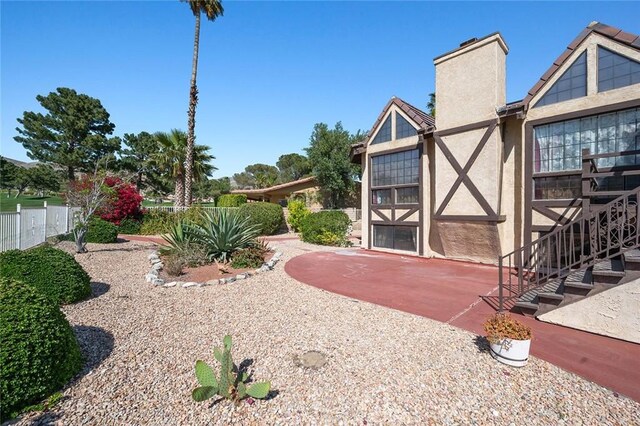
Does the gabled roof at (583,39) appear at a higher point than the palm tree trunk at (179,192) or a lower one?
higher

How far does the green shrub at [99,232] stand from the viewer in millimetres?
12766

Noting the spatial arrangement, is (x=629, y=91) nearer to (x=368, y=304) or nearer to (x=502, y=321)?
(x=502, y=321)

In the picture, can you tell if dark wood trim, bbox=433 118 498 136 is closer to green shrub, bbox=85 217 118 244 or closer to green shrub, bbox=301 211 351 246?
green shrub, bbox=301 211 351 246

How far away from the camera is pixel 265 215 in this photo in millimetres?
18141

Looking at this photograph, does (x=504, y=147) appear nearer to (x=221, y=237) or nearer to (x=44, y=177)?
(x=221, y=237)

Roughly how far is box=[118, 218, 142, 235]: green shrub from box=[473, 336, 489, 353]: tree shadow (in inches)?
766

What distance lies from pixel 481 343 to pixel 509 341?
75cm

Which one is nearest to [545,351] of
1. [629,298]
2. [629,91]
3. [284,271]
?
[629,298]

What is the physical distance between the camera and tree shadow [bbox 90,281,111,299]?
6285mm

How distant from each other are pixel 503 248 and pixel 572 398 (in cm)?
687

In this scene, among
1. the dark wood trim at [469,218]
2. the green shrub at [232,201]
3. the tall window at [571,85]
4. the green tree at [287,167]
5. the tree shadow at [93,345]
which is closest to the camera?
the tree shadow at [93,345]

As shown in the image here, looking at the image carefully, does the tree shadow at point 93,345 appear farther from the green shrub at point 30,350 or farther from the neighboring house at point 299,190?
the neighboring house at point 299,190

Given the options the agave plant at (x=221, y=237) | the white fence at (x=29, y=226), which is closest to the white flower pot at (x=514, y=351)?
the agave plant at (x=221, y=237)

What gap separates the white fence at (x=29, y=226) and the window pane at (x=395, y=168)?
1277cm
